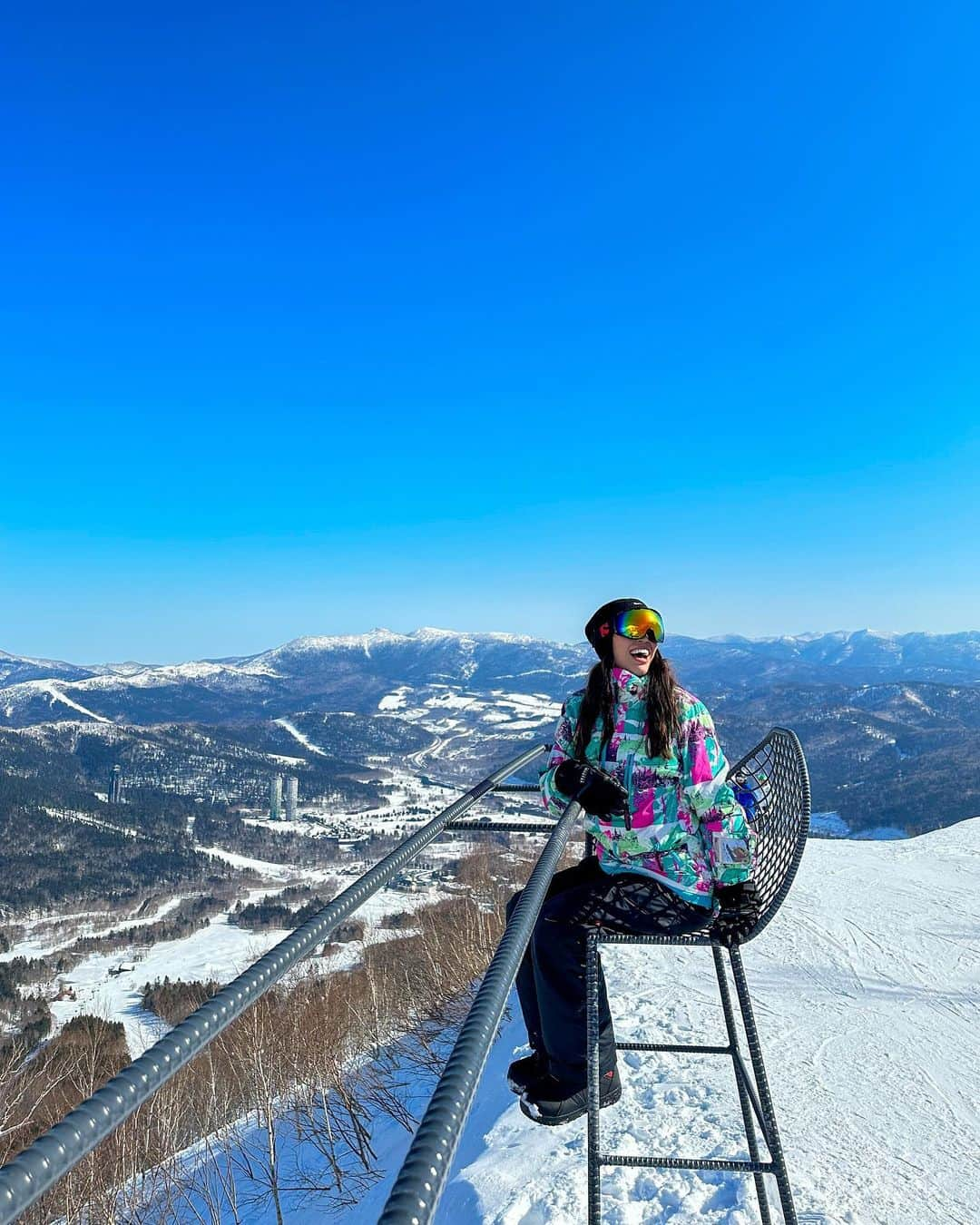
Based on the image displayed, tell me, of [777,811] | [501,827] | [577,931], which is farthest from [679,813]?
[501,827]

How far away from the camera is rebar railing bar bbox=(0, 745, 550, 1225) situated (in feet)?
2.43

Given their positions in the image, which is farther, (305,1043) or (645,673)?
(305,1043)

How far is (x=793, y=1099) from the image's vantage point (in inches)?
133

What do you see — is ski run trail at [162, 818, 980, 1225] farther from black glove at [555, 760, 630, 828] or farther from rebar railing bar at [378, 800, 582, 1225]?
rebar railing bar at [378, 800, 582, 1225]

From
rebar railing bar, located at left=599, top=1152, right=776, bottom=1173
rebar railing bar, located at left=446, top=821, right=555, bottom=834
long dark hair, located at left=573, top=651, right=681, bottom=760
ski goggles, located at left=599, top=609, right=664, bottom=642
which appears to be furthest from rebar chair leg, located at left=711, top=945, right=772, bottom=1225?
ski goggles, located at left=599, top=609, right=664, bottom=642

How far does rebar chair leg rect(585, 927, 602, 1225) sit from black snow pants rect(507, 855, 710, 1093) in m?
0.10

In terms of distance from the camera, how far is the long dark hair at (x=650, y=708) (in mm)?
2414

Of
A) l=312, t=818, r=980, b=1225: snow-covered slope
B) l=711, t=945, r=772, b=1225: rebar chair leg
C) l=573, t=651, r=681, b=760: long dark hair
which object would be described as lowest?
l=312, t=818, r=980, b=1225: snow-covered slope

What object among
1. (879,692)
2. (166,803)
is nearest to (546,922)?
(166,803)

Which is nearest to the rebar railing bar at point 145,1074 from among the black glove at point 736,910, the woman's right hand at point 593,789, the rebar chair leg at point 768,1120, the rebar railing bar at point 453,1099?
the rebar railing bar at point 453,1099

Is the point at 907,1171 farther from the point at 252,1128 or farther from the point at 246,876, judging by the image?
the point at 246,876

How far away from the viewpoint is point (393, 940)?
11836 millimetres

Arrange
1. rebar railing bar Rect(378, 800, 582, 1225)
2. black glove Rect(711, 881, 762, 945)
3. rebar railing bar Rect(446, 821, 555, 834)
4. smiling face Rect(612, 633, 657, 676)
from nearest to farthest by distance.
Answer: rebar railing bar Rect(378, 800, 582, 1225)
black glove Rect(711, 881, 762, 945)
smiling face Rect(612, 633, 657, 676)
rebar railing bar Rect(446, 821, 555, 834)

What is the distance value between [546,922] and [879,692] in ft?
718
